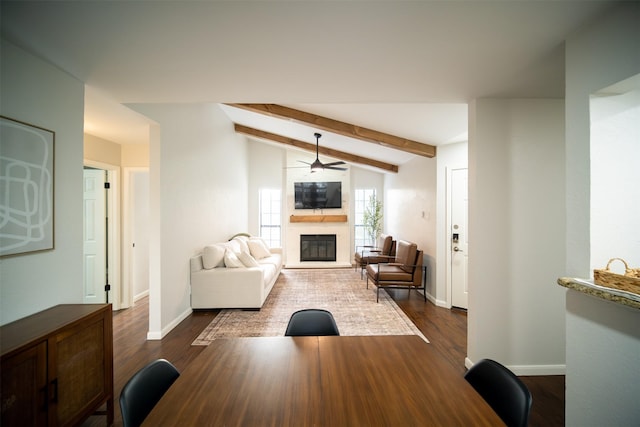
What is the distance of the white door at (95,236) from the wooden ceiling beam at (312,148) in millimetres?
3128

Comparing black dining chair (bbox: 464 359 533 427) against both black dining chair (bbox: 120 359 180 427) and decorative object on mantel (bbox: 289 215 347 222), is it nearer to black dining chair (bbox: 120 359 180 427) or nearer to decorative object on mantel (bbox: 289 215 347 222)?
black dining chair (bbox: 120 359 180 427)

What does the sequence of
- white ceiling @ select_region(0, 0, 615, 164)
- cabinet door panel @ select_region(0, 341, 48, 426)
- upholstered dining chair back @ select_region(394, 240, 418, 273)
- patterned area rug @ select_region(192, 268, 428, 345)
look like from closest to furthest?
cabinet door panel @ select_region(0, 341, 48, 426) → white ceiling @ select_region(0, 0, 615, 164) → patterned area rug @ select_region(192, 268, 428, 345) → upholstered dining chair back @ select_region(394, 240, 418, 273)

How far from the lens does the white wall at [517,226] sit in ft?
7.41

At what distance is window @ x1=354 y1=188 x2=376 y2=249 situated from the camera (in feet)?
24.0

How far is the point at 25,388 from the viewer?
125 centimetres

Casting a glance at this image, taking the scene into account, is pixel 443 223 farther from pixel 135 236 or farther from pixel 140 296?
pixel 140 296

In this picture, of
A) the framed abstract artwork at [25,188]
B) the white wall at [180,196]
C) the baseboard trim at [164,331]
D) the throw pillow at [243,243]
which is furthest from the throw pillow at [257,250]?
the framed abstract artwork at [25,188]

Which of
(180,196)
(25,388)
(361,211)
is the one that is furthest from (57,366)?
(361,211)

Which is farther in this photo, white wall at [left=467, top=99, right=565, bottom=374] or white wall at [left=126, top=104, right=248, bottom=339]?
white wall at [left=126, top=104, right=248, bottom=339]

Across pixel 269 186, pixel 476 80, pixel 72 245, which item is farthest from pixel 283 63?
pixel 269 186

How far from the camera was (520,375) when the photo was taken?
2264 mm

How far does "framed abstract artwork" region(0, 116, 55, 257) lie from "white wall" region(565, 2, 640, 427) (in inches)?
130

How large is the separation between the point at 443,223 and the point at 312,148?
11.6 ft

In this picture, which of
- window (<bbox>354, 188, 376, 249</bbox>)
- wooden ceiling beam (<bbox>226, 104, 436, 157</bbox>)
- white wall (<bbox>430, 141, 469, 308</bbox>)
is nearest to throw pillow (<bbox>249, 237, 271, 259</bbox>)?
wooden ceiling beam (<bbox>226, 104, 436, 157</bbox>)
